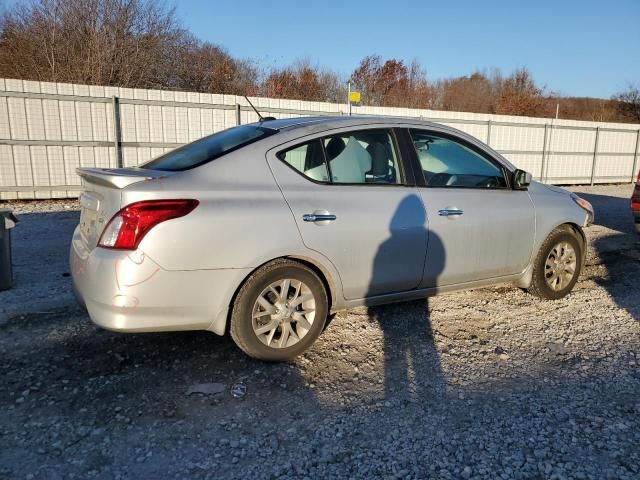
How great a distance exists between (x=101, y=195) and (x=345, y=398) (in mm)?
1930

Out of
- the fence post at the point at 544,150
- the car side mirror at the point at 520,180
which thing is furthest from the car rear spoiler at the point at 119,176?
the fence post at the point at 544,150

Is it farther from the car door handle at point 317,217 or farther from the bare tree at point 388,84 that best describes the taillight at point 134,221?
the bare tree at point 388,84

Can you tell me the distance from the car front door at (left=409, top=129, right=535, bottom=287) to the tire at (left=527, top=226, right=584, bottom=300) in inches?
9.4

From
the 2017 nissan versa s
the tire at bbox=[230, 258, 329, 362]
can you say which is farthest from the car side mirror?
the tire at bbox=[230, 258, 329, 362]

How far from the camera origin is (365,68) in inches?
1205

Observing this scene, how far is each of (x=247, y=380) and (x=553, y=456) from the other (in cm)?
178

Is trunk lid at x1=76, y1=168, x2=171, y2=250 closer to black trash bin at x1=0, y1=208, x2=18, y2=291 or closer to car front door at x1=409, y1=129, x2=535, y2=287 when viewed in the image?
black trash bin at x1=0, y1=208, x2=18, y2=291

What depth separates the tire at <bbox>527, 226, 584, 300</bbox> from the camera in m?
4.58

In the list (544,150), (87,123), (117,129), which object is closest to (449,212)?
(117,129)

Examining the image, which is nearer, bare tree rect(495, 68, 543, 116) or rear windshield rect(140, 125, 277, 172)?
rear windshield rect(140, 125, 277, 172)

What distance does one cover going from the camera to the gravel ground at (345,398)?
2387 millimetres

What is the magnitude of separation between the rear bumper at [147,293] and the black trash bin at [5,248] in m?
2.14

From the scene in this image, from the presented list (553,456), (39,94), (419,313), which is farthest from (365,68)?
(553,456)

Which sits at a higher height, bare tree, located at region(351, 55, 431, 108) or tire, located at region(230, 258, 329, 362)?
bare tree, located at region(351, 55, 431, 108)
